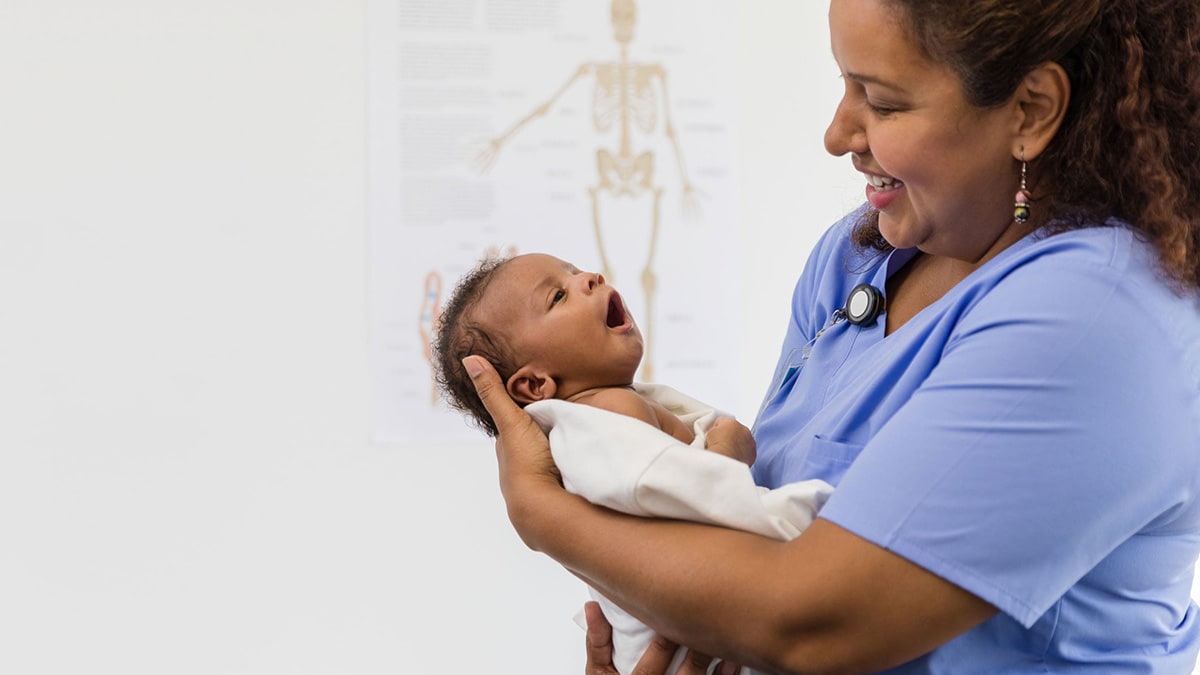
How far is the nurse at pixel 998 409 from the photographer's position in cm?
73

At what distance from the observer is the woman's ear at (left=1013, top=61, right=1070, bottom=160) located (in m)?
0.81

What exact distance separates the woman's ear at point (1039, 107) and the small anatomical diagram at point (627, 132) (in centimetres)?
144

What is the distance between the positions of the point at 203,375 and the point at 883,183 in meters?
1.54

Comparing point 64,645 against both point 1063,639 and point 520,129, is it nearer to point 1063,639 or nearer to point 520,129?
point 520,129

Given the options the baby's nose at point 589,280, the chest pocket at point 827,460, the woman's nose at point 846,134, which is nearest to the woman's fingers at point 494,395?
the baby's nose at point 589,280

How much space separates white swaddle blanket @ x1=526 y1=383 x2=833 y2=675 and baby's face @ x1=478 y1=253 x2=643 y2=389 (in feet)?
0.59

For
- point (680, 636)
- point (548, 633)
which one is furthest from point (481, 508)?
point (680, 636)

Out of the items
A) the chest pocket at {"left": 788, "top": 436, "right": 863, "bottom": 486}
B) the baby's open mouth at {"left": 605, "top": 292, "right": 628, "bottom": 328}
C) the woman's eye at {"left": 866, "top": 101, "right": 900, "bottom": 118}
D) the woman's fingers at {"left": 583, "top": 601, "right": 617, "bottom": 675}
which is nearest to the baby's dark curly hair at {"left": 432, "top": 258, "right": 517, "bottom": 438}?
the baby's open mouth at {"left": 605, "top": 292, "right": 628, "bottom": 328}

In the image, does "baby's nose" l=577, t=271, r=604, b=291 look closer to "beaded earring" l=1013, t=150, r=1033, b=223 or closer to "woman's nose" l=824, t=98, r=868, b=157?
"woman's nose" l=824, t=98, r=868, b=157

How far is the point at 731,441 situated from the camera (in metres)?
1.00

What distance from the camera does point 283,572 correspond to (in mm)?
2137

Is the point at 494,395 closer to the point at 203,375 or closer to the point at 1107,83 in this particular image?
the point at 1107,83

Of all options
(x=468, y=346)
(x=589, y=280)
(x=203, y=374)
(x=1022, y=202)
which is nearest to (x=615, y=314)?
(x=589, y=280)

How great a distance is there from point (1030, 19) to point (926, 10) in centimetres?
7
